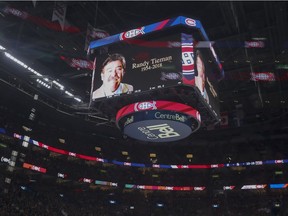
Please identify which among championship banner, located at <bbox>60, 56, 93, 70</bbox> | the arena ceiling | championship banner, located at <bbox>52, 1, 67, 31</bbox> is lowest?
championship banner, located at <bbox>60, 56, 93, 70</bbox>

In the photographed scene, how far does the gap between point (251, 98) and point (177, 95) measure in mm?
13945

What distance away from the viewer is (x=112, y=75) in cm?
1368

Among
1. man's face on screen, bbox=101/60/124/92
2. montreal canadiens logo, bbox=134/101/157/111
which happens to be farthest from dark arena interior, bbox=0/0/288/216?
man's face on screen, bbox=101/60/124/92

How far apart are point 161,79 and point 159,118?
5.73 ft

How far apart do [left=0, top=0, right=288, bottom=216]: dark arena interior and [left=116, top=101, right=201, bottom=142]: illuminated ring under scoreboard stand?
0.20ft

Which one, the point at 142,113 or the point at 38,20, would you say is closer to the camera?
the point at 142,113

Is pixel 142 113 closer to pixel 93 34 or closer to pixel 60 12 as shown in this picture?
pixel 93 34

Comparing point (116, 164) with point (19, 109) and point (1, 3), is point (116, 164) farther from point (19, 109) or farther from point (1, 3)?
point (1, 3)

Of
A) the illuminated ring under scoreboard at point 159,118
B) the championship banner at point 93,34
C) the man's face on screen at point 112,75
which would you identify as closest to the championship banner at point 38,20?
the championship banner at point 93,34

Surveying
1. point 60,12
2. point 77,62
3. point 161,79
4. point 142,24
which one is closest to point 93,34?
point 60,12

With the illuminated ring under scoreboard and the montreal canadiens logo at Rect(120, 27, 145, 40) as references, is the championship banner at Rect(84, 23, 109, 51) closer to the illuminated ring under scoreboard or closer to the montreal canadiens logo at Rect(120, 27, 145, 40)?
the montreal canadiens logo at Rect(120, 27, 145, 40)

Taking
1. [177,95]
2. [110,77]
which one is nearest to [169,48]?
[177,95]

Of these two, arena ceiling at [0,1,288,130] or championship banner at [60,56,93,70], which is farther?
championship banner at [60,56,93,70]

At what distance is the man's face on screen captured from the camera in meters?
13.4
